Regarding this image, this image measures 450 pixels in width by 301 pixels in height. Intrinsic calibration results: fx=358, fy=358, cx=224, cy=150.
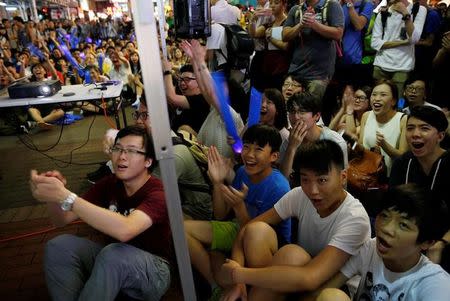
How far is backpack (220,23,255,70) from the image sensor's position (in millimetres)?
3504

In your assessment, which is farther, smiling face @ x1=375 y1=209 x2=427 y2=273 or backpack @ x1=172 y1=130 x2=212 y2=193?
backpack @ x1=172 y1=130 x2=212 y2=193

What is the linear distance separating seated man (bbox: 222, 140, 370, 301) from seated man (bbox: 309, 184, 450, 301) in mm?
132

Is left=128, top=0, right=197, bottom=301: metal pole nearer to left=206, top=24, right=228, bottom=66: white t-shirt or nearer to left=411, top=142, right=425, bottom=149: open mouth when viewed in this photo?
left=411, top=142, right=425, bottom=149: open mouth

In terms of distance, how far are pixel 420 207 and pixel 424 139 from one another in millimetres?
938

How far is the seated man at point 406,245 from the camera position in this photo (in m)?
1.37

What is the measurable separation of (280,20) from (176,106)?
1.78m

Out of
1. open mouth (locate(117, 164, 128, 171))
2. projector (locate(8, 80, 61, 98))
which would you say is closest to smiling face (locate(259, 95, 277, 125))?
open mouth (locate(117, 164, 128, 171))

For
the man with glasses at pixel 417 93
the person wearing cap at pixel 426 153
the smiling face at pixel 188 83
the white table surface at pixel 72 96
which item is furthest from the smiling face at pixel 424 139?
the white table surface at pixel 72 96

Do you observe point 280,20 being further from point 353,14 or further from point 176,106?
point 176,106

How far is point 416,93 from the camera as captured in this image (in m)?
3.42

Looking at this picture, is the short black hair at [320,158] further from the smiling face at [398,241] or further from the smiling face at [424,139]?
the smiling face at [424,139]

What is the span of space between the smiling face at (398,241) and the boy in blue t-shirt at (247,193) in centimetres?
70

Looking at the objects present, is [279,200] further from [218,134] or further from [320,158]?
[218,134]

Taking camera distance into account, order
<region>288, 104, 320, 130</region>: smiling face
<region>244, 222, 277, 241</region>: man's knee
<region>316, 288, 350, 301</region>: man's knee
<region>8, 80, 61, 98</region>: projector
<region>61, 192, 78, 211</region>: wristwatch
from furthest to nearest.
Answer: <region>8, 80, 61, 98</region>: projector → <region>288, 104, 320, 130</region>: smiling face → <region>244, 222, 277, 241</region>: man's knee → <region>61, 192, 78, 211</region>: wristwatch → <region>316, 288, 350, 301</region>: man's knee
